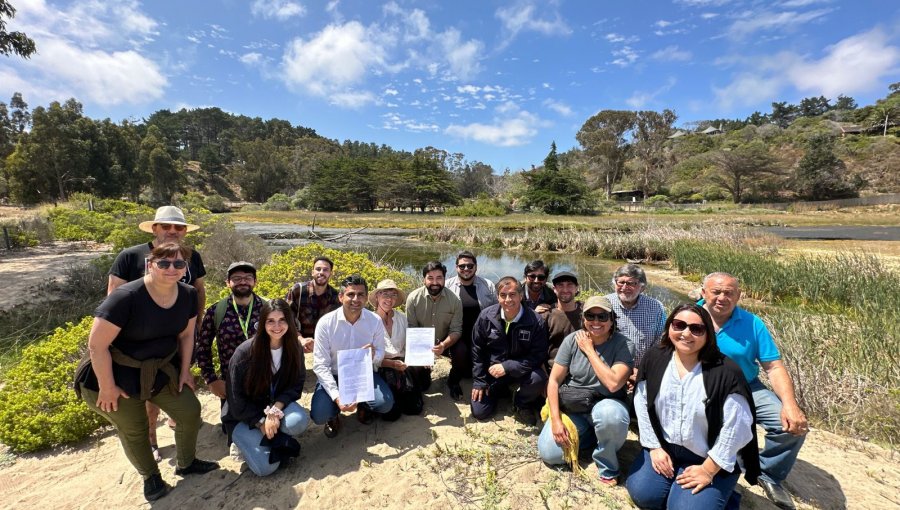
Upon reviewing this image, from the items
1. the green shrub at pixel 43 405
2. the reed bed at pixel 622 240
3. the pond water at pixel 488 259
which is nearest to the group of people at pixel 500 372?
the green shrub at pixel 43 405

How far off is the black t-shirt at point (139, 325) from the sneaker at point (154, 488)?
673mm

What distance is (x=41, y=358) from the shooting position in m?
3.64

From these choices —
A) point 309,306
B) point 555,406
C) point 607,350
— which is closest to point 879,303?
point 607,350

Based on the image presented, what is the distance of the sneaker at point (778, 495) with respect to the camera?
8.23 feet

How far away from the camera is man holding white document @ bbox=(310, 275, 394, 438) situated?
3219mm

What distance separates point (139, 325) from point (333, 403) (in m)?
1.58

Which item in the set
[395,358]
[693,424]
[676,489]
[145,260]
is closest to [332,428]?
[395,358]

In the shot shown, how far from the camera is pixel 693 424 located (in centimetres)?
227

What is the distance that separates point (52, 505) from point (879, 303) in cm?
1032

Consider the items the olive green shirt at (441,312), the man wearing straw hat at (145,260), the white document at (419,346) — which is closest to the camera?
the man wearing straw hat at (145,260)

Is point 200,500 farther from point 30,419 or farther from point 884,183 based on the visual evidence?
point 884,183

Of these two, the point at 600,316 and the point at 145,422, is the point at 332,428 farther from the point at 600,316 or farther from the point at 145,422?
the point at 600,316

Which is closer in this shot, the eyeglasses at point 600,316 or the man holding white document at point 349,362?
the eyeglasses at point 600,316

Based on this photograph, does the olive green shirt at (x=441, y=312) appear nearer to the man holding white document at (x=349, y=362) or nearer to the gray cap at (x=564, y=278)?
the man holding white document at (x=349, y=362)
